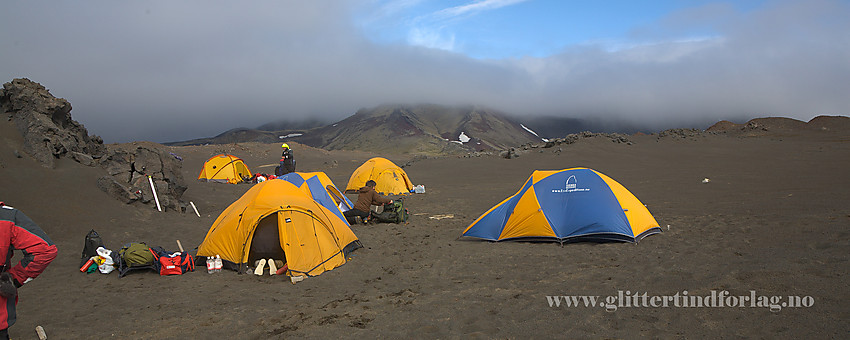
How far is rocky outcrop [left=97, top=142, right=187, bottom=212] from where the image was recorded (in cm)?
1327

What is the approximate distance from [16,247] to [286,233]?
4.41 m

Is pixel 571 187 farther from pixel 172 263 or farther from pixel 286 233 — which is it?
pixel 172 263

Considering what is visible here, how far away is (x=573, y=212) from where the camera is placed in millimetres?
9555

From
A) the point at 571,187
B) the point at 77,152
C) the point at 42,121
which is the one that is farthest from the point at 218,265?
the point at 42,121

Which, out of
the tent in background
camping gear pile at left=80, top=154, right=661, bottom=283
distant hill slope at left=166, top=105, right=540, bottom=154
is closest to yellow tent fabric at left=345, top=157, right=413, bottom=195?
the tent in background

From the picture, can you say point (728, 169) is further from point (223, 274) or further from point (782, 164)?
point (223, 274)

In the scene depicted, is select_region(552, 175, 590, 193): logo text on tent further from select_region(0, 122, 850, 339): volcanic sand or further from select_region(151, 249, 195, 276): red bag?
select_region(151, 249, 195, 276): red bag

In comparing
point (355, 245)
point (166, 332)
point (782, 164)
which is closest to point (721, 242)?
point (355, 245)

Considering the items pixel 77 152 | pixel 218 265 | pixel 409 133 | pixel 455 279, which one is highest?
pixel 409 133

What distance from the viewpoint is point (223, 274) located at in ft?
28.0

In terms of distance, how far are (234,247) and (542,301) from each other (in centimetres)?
614

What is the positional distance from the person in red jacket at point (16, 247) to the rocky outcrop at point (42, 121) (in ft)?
36.8

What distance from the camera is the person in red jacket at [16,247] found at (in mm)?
4199

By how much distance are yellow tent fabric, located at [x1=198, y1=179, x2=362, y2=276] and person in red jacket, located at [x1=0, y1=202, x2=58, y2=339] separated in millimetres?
4050
